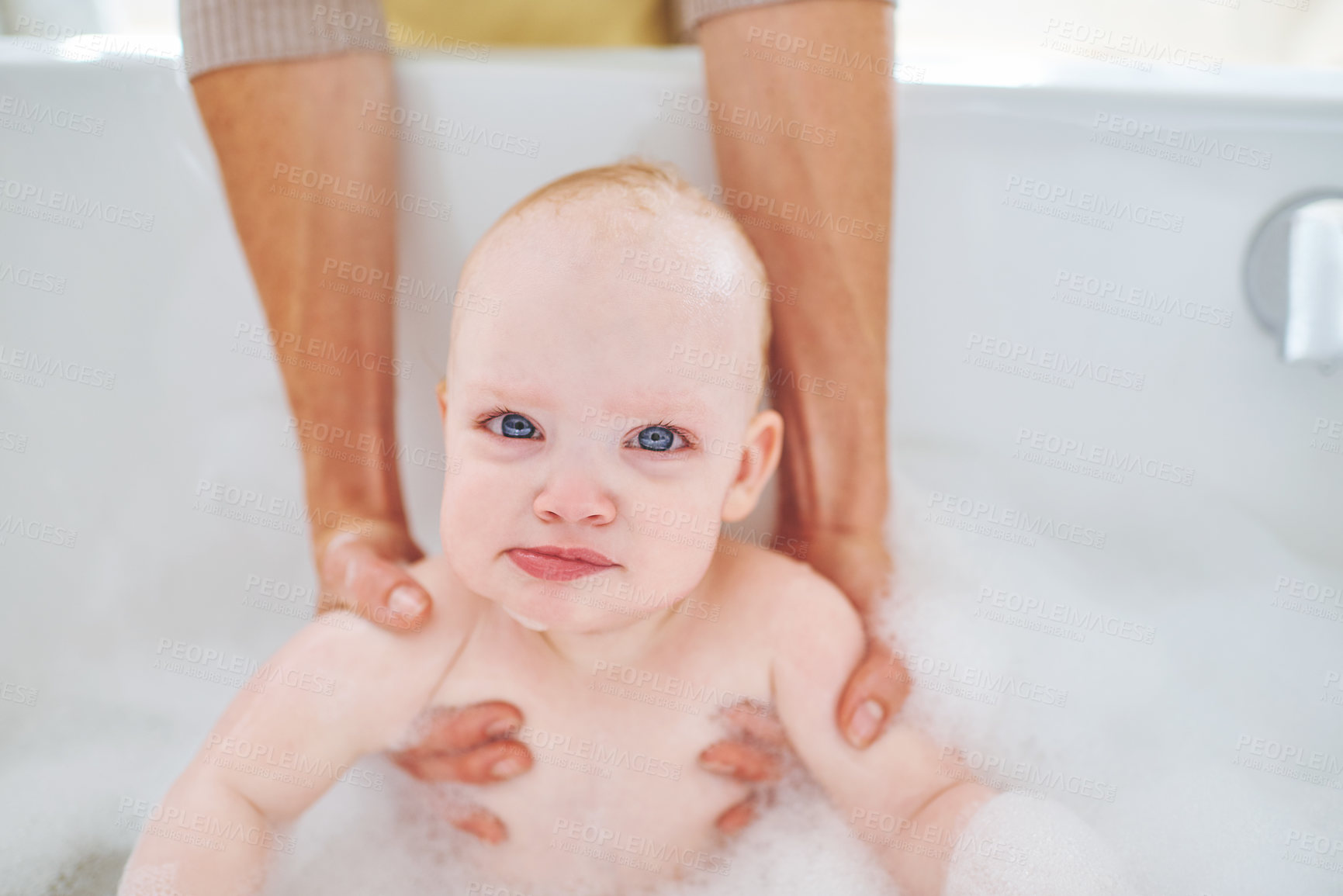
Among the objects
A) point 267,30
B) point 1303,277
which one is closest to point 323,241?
point 267,30

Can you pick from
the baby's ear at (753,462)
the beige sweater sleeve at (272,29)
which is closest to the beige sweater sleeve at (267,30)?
the beige sweater sleeve at (272,29)

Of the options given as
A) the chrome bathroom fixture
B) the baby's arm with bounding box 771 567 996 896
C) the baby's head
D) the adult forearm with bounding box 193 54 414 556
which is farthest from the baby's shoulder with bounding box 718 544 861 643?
the chrome bathroom fixture

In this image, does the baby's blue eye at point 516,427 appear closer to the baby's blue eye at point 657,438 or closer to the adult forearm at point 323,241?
the baby's blue eye at point 657,438

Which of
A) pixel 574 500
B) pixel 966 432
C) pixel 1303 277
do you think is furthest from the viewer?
pixel 966 432

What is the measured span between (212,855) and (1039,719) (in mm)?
773

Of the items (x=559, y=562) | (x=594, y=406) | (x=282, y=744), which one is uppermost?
(x=594, y=406)

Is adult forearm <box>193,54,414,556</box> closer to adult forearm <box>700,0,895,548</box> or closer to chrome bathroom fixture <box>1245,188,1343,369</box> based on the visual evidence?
adult forearm <box>700,0,895,548</box>

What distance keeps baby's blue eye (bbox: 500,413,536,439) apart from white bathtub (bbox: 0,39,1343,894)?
0.44m

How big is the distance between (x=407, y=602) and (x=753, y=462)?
0.31 meters

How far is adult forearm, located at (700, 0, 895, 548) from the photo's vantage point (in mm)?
1016

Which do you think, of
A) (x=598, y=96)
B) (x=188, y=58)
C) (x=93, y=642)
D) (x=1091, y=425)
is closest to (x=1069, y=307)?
(x=1091, y=425)

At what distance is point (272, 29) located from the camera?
3.27ft

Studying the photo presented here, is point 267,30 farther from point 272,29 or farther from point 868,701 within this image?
point 868,701

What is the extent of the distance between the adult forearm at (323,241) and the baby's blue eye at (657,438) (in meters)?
0.43
